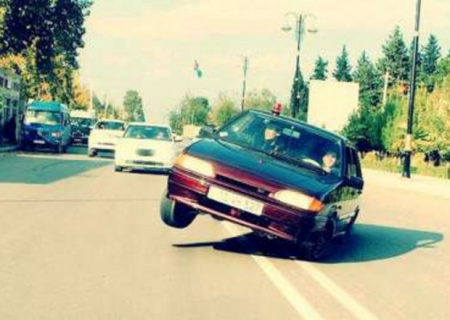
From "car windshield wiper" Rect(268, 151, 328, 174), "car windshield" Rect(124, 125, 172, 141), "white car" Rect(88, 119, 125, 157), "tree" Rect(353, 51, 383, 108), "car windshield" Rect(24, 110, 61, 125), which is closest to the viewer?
"car windshield wiper" Rect(268, 151, 328, 174)

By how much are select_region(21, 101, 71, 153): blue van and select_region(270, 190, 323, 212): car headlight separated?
30.7 m

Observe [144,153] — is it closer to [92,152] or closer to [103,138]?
[103,138]

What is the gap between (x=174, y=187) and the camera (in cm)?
920

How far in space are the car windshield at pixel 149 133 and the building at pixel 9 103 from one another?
20645 mm

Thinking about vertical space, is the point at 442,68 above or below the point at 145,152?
above

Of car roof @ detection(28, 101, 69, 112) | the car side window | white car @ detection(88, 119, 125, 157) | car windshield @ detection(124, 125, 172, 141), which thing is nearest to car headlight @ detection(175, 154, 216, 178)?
the car side window

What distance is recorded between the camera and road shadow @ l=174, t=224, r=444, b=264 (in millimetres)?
9711

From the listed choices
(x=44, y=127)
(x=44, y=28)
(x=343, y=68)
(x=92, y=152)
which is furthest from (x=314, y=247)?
(x=343, y=68)

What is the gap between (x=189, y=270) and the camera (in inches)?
311

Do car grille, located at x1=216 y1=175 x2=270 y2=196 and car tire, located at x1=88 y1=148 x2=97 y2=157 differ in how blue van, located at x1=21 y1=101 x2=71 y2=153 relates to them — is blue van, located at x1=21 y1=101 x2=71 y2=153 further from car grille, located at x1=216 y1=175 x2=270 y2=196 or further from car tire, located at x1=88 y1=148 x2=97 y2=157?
car grille, located at x1=216 y1=175 x2=270 y2=196

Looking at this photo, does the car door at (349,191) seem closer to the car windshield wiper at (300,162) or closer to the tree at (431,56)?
the car windshield wiper at (300,162)

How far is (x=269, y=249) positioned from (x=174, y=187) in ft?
4.98

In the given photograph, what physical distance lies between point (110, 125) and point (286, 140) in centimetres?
2622

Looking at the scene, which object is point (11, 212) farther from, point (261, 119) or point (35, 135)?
point (35, 135)
